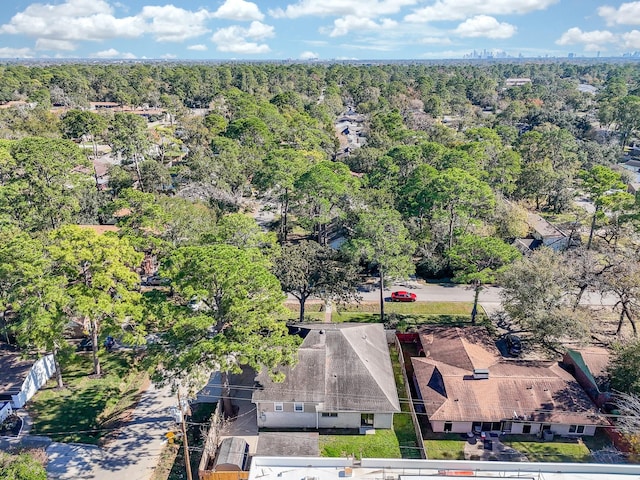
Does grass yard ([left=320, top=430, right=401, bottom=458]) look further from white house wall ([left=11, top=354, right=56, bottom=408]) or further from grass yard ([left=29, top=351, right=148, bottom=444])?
white house wall ([left=11, top=354, right=56, bottom=408])

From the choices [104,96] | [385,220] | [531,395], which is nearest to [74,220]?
[385,220]

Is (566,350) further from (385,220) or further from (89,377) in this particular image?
(89,377)

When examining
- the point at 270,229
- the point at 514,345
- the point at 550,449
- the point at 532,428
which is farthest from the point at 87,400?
the point at 270,229

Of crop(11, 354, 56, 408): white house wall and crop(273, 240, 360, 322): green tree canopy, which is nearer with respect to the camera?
crop(11, 354, 56, 408): white house wall

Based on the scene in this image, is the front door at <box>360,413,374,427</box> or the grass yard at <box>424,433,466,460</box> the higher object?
the front door at <box>360,413,374,427</box>

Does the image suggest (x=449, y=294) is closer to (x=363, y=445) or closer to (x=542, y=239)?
(x=542, y=239)

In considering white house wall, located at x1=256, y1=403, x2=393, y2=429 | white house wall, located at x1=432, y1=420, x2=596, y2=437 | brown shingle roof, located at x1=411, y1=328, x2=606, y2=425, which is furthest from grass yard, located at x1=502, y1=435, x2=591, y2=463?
white house wall, located at x1=256, y1=403, x2=393, y2=429

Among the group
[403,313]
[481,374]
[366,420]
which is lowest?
[366,420]
